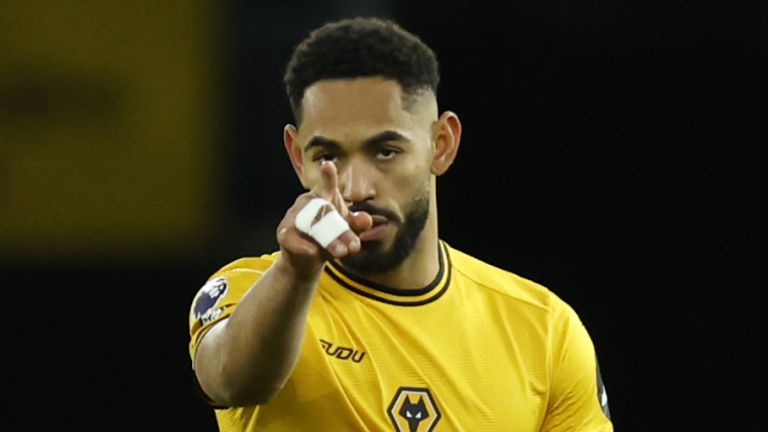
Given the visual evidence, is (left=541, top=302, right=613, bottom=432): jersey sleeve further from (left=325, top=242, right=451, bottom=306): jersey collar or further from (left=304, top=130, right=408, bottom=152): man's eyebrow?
(left=304, top=130, right=408, bottom=152): man's eyebrow

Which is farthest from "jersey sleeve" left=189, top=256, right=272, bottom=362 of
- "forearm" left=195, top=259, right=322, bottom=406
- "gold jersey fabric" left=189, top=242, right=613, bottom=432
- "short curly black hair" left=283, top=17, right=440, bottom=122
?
"short curly black hair" left=283, top=17, right=440, bottom=122

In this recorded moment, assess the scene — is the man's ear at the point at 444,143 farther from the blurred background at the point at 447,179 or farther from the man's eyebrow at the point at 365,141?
the blurred background at the point at 447,179

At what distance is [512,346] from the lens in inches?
152

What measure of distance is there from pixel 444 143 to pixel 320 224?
0.99 m

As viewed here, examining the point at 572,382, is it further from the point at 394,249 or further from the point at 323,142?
the point at 323,142

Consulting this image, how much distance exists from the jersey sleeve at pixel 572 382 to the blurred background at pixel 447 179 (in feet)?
8.49

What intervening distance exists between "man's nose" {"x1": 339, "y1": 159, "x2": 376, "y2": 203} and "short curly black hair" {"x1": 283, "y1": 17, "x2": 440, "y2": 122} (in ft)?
0.72

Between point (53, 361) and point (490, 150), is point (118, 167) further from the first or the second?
point (490, 150)

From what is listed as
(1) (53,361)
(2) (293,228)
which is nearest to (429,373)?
(2) (293,228)

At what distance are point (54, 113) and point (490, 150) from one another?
2.23 m

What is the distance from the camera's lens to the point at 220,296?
11.5ft

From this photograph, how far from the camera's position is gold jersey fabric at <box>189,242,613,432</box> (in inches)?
139

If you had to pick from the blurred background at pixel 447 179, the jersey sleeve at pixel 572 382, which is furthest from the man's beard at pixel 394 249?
the blurred background at pixel 447 179

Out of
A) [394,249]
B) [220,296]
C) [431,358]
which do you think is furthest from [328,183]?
[431,358]
